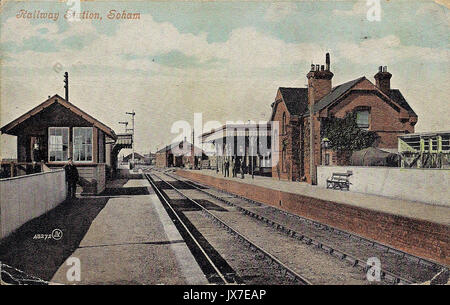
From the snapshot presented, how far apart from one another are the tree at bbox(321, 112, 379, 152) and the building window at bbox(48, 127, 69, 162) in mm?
16297

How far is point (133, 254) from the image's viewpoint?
9.33 m

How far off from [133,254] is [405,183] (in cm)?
1308

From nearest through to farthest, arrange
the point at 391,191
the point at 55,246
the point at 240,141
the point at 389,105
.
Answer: the point at 55,246, the point at 391,191, the point at 389,105, the point at 240,141

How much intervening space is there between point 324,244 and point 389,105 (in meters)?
21.6

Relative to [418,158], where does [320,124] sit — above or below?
above

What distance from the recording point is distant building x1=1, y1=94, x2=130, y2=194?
21406mm

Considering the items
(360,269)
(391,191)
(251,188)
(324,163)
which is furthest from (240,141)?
(360,269)

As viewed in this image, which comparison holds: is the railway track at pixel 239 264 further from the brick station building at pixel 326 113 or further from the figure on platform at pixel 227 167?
the figure on platform at pixel 227 167

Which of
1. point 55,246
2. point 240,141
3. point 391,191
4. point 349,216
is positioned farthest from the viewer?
point 240,141

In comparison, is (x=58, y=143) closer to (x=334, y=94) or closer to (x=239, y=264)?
(x=239, y=264)

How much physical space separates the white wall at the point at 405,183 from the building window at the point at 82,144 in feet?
43.8

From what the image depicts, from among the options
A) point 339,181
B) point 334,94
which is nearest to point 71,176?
point 339,181

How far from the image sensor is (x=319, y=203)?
14156mm

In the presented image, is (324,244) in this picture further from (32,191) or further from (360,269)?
(32,191)
